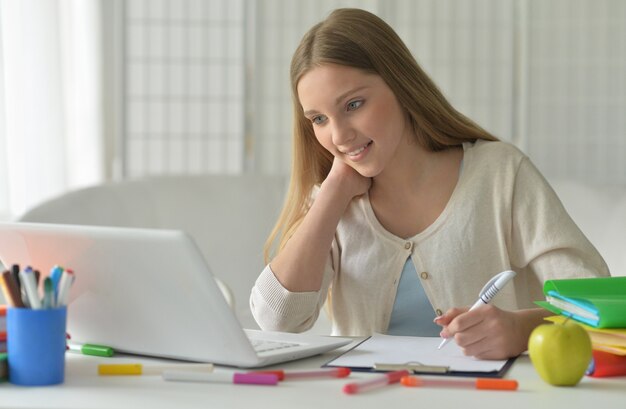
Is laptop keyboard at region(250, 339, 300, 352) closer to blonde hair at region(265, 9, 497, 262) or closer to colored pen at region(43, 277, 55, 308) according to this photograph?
colored pen at region(43, 277, 55, 308)

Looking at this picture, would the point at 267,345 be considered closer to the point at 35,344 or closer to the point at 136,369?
the point at 136,369

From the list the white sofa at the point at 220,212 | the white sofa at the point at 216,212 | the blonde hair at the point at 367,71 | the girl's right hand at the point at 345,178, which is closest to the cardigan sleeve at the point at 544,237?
the blonde hair at the point at 367,71

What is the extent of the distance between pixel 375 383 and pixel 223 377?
182 mm

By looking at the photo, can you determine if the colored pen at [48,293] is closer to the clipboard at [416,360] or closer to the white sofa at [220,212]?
the clipboard at [416,360]

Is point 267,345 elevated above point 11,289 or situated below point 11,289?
below

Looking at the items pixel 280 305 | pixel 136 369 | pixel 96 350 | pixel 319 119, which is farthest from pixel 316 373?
pixel 319 119

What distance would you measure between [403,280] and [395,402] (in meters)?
0.76

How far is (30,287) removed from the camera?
3.78 ft

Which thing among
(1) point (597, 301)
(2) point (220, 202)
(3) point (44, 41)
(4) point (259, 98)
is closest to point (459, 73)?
(4) point (259, 98)

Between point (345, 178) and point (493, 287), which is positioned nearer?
point (493, 287)

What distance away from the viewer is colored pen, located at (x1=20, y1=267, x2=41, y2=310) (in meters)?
1.15

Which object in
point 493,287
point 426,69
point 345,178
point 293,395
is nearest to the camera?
point 293,395

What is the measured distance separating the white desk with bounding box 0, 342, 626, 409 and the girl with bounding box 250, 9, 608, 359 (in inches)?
21.5

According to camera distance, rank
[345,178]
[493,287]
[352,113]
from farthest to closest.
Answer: [345,178], [352,113], [493,287]
